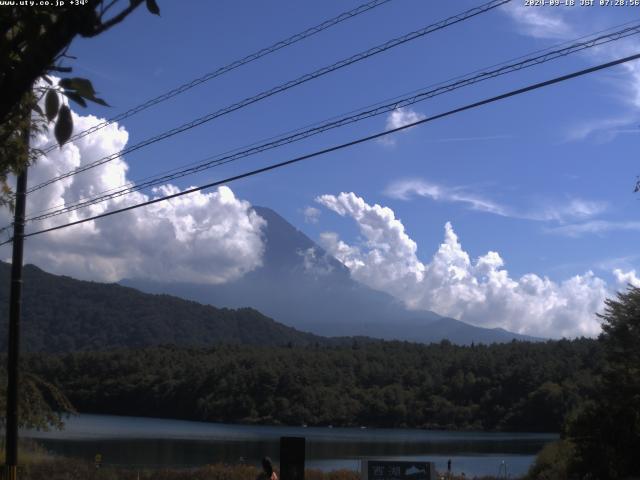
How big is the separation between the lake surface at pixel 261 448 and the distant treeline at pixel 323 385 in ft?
34.7

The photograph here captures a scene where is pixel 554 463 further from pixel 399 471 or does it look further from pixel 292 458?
pixel 292 458

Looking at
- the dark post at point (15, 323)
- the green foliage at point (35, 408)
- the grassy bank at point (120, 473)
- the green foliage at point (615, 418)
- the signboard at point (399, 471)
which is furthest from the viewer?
the green foliage at point (615, 418)

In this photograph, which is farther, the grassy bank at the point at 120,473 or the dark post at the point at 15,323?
the grassy bank at the point at 120,473

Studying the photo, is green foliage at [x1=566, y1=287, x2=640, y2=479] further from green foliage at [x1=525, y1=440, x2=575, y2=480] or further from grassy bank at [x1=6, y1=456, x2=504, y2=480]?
grassy bank at [x1=6, y1=456, x2=504, y2=480]

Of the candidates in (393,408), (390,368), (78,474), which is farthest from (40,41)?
(390,368)

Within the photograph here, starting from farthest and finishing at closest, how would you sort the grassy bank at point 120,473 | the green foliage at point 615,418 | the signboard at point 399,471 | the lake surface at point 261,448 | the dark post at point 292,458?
the lake surface at point 261,448 < the green foliage at point 615,418 < the grassy bank at point 120,473 < the signboard at point 399,471 < the dark post at point 292,458

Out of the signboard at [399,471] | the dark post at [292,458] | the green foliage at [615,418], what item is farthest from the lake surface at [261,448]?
the dark post at [292,458]

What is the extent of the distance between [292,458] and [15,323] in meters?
8.78

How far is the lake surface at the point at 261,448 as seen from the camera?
45.5 metres

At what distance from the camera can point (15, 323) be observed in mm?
18219

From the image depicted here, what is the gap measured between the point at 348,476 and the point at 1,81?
1023 inches

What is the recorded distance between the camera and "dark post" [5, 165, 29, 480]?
1756 cm

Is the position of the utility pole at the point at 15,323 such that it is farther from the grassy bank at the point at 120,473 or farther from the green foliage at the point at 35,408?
the grassy bank at the point at 120,473

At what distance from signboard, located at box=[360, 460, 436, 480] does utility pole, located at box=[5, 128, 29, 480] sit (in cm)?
822
